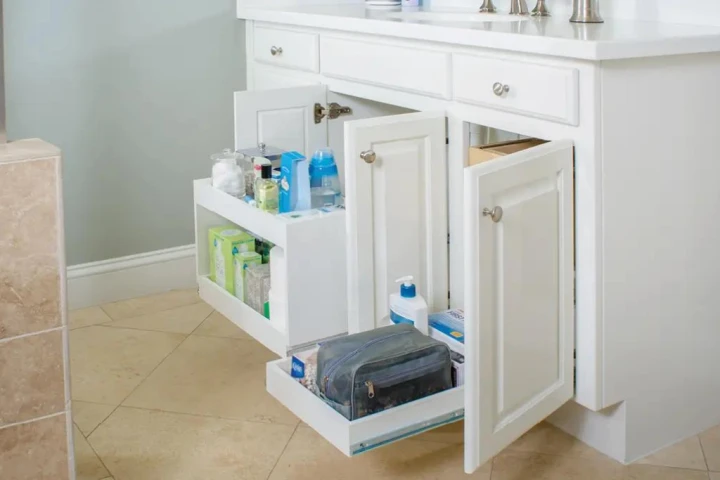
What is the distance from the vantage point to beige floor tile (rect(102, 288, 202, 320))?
2846 millimetres

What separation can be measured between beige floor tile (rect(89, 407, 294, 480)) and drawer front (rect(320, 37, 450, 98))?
2.76ft

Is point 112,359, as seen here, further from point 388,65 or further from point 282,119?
point 388,65

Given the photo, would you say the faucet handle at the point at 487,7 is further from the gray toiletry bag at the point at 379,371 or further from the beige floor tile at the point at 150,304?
the beige floor tile at the point at 150,304

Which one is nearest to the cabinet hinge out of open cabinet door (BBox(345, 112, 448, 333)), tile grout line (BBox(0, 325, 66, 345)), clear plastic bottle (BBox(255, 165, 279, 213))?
clear plastic bottle (BBox(255, 165, 279, 213))

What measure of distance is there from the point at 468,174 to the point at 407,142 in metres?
0.53

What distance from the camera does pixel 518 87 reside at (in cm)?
187

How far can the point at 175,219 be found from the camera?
9.86ft

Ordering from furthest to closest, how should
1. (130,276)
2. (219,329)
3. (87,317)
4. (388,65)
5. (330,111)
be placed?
(130,276), (87,317), (219,329), (330,111), (388,65)

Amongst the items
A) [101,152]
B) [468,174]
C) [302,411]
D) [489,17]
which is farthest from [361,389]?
[101,152]

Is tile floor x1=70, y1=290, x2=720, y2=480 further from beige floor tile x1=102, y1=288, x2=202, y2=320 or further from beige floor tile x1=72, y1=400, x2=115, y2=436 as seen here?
beige floor tile x1=102, y1=288, x2=202, y2=320

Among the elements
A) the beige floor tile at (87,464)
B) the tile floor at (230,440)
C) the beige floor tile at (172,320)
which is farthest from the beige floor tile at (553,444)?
the beige floor tile at (172,320)

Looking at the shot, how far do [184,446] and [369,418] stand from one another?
1.95 ft

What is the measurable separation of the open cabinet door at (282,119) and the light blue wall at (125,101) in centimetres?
54

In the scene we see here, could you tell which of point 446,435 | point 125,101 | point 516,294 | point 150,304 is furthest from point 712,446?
point 125,101
